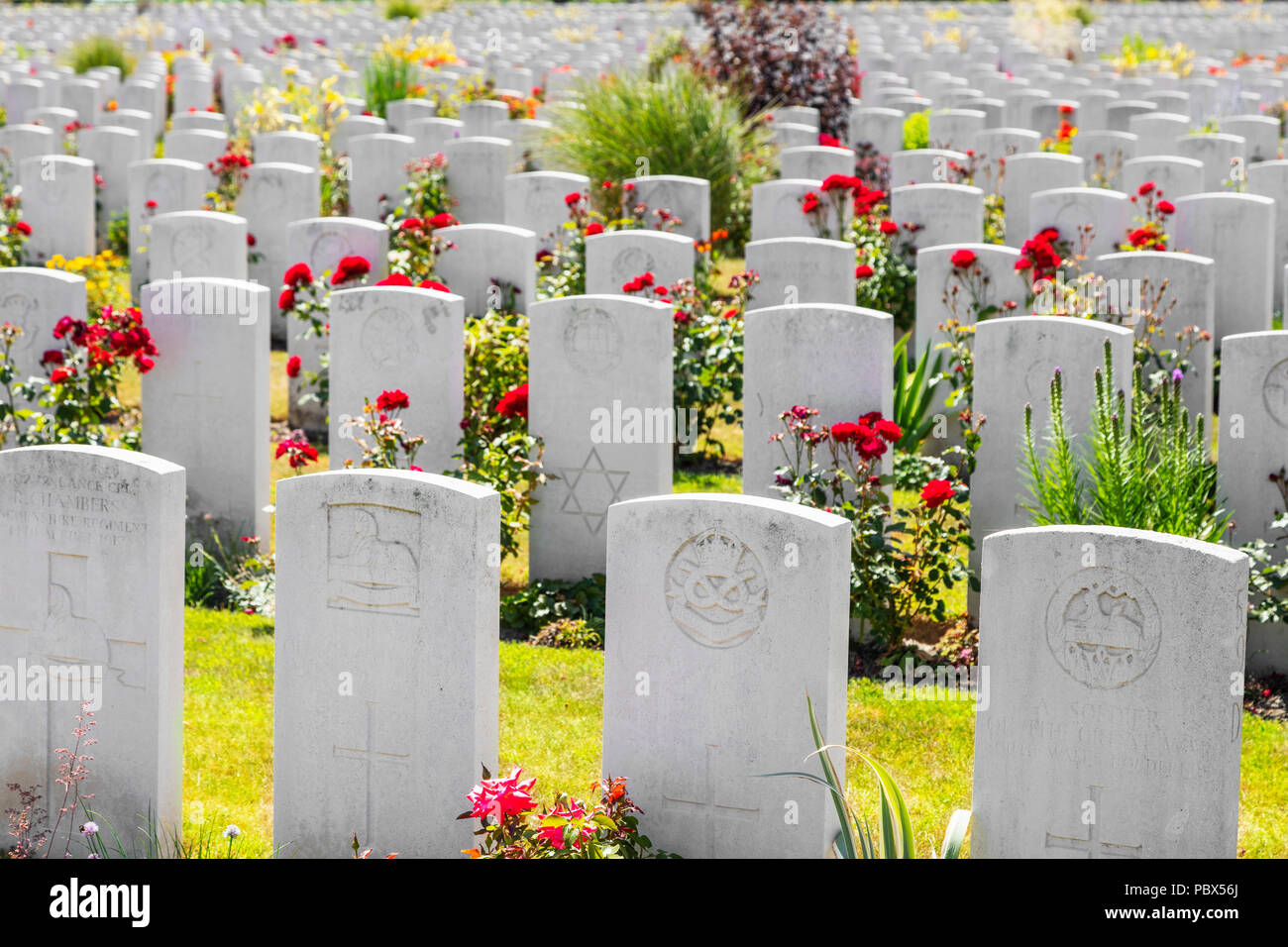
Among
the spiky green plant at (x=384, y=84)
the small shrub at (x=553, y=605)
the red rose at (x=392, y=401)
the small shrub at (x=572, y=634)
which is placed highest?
the spiky green plant at (x=384, y=84)

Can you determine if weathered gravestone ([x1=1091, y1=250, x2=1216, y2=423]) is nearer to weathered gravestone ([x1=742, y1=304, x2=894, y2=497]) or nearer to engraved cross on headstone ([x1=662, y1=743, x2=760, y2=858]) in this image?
weathered gravestone ([x1=742, y1=304, x2=894, y2=497])

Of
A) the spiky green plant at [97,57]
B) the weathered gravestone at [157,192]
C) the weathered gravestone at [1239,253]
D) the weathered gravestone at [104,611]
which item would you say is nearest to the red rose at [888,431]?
the weathered gravestone at [104,611]

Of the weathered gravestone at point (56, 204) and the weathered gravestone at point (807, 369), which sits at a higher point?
the weathered gravestone at point (56, 204)

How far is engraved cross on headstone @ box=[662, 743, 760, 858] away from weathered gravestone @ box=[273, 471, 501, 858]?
57cm

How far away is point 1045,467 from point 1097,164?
7.11m

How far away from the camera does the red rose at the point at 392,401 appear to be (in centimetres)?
665

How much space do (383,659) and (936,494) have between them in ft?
7.80

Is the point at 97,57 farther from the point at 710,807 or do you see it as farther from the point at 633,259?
the point at 710,807

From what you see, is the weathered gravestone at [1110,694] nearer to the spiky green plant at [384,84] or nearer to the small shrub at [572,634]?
the small shrub at [572,634]

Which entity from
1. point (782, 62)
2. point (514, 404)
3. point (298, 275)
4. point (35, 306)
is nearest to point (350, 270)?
point (298, 275)

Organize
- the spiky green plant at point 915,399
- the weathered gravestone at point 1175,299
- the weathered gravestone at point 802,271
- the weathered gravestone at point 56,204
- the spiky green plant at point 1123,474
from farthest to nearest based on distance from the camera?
the weathered gravestone at point 56,204 → the weathered gravestone at point 802,271 → the spiky green plant at point 915,399 → the weathered gravestone at point 1175,299 → the spiky green plant at point 1123,474

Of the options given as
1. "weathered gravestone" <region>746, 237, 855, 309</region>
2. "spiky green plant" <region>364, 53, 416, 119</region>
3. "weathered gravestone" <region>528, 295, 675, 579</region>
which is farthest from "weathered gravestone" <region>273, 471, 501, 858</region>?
"spiky green plant" <region>364, 53, 416, 119</region>

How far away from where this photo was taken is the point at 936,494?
19.7 ft

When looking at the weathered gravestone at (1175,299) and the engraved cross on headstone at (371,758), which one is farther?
the weathered gravestone at (1175,299)
